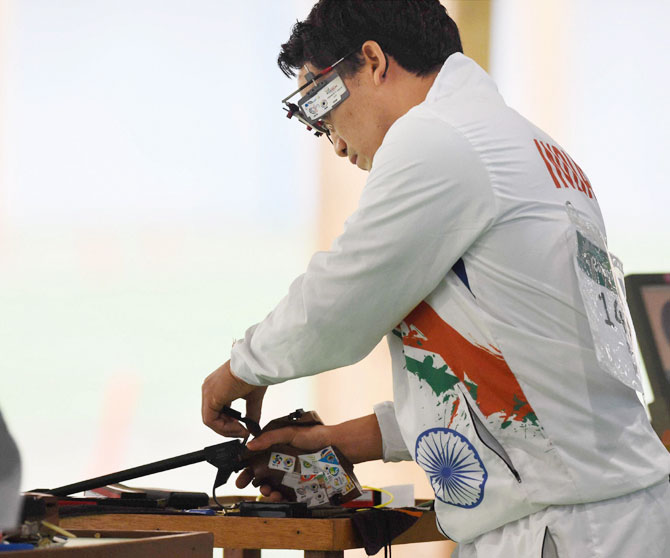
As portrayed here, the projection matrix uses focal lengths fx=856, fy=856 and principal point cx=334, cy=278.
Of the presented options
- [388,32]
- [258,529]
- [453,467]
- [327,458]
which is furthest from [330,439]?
[388,32]

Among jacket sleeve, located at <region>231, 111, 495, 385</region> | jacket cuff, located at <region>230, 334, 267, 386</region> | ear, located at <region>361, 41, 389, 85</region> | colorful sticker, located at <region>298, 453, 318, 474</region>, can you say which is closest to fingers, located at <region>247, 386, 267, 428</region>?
colorful sticker, located at <region>298, 453, 318, 474</region>

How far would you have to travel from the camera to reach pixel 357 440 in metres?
1.52

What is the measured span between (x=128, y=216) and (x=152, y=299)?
305 millimetres

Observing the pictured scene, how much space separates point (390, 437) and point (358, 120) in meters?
0.56

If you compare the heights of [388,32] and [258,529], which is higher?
[388,32]

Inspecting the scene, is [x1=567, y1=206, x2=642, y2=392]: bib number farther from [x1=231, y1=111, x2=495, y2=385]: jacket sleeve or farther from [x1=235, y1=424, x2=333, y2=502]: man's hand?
[x1=235, y1=424, x2=333, y2=502]: man's hand

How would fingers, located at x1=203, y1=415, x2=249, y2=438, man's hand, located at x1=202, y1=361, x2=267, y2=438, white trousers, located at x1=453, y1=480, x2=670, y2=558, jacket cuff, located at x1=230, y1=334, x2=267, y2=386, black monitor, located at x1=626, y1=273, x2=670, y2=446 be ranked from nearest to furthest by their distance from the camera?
white trousers, located at x1=453, y1=480, x2=670, y2=558 < jacket cuff, located at x1=230, y1=334, x2=267, y2=386 < man's hand, located at x1=202, y1=361, x2=267, y2=438 < fingers, located at x1=203, y1=415, x2=249, y2=438 < black monitor, located at x1=626, y1=273, x2=670, y2=446

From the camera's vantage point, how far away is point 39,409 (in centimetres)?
285

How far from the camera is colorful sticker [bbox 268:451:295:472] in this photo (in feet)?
4.86

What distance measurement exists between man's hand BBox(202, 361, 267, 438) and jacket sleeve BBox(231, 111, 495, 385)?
20 cm

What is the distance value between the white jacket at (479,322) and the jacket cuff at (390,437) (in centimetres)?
37

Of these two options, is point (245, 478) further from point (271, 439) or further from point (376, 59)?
point (376, 59)

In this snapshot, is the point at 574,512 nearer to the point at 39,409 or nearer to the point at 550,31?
the point at 39,409

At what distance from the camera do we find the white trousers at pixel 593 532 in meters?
1.03
